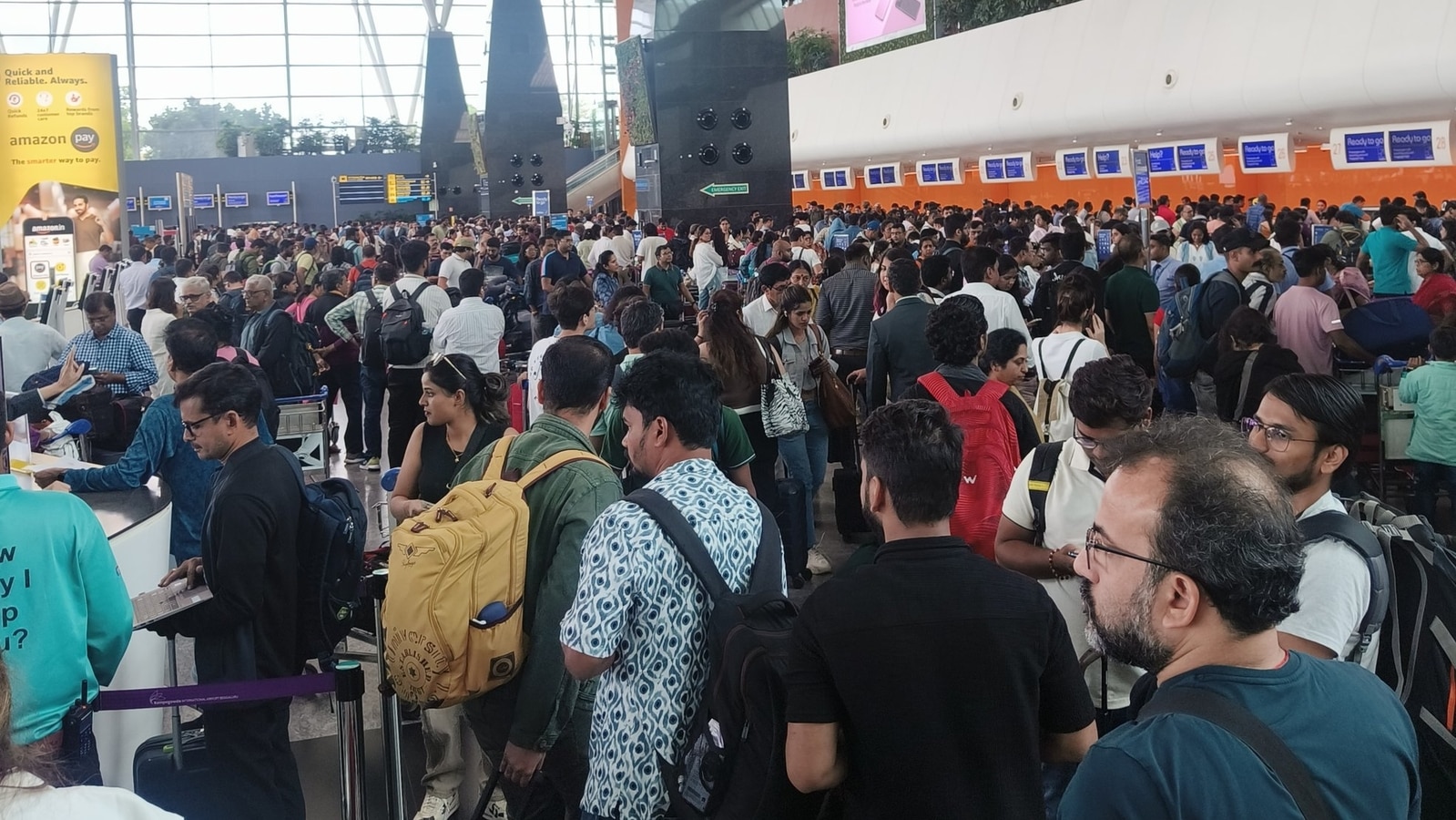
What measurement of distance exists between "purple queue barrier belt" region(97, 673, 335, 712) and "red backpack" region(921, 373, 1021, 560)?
1930mm

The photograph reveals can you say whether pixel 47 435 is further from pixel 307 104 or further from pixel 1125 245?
pixel 307 104

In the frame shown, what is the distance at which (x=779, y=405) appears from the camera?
232 inches

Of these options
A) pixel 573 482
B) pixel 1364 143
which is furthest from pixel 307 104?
pixel 573 482

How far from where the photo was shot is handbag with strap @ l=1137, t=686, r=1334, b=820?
1.39 metres

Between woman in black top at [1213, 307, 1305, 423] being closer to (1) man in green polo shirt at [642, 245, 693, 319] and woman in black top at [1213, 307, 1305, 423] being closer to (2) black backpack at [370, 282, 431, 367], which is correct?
(2) black backpack at [370, 282, 431, 367]

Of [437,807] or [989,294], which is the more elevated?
[989,294]

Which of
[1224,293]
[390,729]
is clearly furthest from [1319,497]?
[1224,293]

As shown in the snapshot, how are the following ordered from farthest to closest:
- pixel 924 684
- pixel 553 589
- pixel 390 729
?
pixel 390 729
pixel 553 589
pixel 924 684

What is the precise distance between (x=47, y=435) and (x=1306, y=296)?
7.11 m

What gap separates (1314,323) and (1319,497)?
5.16m

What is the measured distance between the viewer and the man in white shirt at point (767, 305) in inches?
277

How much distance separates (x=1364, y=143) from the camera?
17.1 metres

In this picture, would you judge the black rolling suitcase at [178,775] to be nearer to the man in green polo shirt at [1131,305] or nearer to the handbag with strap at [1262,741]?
the handbag with strap at [1262,741]

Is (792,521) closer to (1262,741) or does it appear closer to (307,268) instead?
(1262,741)
